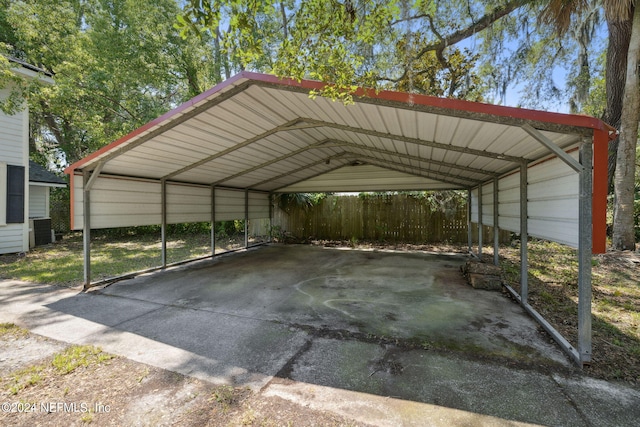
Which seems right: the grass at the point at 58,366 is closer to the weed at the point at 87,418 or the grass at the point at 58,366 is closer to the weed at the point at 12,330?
the weed at the point at 87,418

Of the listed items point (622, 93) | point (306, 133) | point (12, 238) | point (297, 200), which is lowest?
point (12, 238)

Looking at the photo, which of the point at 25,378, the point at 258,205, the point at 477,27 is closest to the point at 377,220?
the point at 258,205

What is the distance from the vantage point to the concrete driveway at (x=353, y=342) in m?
1.96

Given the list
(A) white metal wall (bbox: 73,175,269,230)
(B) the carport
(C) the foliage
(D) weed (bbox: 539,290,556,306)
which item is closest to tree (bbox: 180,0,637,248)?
(B) the carport

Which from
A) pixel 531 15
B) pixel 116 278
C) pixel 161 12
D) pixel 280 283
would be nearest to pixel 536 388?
pixel 280 283

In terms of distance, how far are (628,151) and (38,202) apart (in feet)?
54.8

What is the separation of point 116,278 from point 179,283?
4.25ft

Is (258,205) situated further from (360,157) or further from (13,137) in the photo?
(13,137)

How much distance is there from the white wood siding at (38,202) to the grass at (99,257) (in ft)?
3.85

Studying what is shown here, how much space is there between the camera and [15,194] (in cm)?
737

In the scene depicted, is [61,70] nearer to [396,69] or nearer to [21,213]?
[21,213]

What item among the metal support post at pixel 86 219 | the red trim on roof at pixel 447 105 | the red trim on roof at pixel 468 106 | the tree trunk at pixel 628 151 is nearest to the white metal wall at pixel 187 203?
the metal support post at pixel 86 219

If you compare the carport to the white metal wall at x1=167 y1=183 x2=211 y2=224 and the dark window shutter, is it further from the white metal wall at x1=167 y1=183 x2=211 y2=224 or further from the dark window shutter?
the dark window shutter

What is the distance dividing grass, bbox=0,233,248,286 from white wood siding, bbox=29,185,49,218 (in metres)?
1.17
